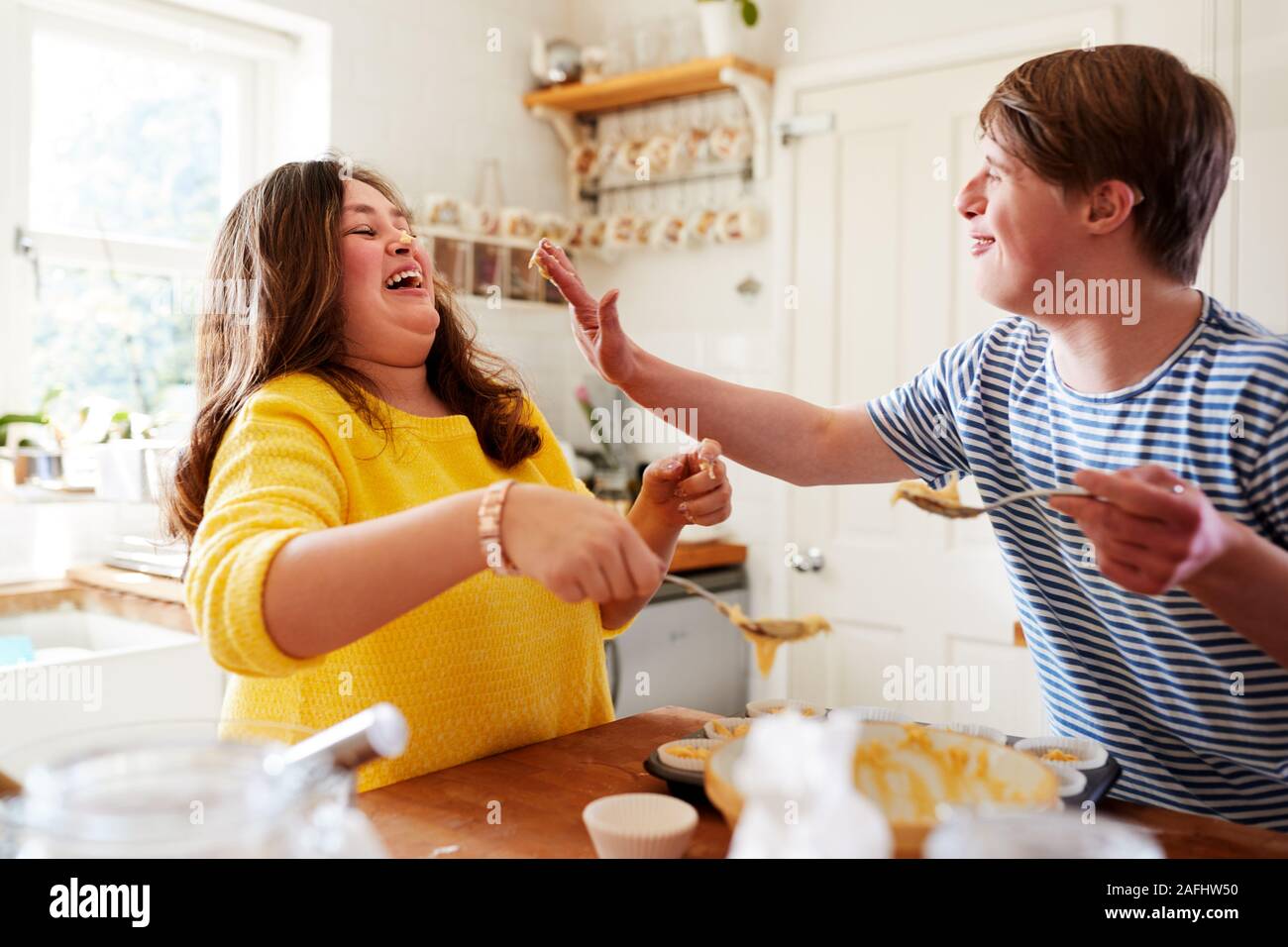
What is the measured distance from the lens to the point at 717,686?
11.5ft

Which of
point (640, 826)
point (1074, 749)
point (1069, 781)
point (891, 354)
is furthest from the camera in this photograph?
point (891, 354)

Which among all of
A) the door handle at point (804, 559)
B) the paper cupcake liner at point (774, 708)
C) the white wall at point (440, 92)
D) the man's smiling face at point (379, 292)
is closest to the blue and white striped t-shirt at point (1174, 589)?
the paper cupcake liner at point (774, 708)

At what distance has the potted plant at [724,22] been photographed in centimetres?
329

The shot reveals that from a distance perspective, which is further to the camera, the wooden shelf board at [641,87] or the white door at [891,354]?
the wooden shelf board at [641,87]

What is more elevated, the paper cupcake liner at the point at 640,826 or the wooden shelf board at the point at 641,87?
the wooden shelf board at the point at 641,87

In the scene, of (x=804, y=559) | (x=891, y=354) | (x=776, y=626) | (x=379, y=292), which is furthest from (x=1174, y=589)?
(x=804, y=559)

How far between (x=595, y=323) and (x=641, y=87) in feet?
7.71

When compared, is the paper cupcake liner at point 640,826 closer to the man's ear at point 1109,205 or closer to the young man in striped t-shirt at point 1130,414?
the young man in striped t-shirt at point 1130,414

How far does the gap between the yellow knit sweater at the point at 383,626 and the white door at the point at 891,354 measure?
192cm

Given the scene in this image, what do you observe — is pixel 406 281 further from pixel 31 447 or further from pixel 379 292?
pixel 31 447

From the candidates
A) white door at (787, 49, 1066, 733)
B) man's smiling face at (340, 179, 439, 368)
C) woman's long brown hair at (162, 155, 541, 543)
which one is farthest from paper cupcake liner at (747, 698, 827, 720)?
white door at (787, 49, 1066, 733)

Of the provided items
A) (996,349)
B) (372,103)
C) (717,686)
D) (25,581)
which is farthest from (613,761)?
(372,103)

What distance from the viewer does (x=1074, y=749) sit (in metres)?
1.09

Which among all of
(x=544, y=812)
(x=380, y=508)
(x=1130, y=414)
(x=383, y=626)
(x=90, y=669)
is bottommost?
(x=90, y=669)
